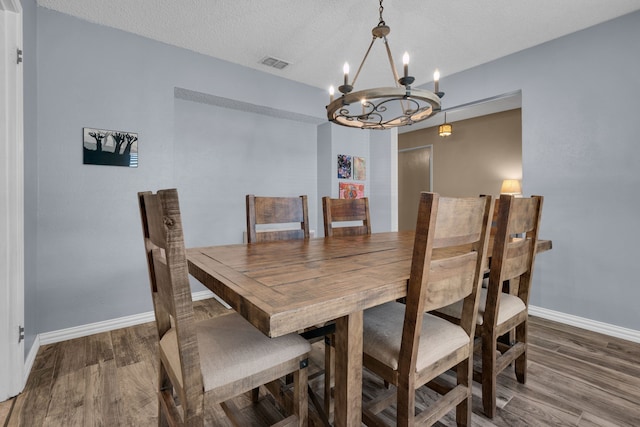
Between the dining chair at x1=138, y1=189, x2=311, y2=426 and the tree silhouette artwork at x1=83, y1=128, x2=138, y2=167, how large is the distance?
177 centimetres

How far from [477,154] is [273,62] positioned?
3541 mm

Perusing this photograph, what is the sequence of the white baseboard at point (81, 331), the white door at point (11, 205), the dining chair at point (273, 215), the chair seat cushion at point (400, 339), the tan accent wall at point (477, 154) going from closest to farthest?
the chair seat cushion at point (400, 339) → the white door at point (11, 205) → the dining chair at point (273, 215) → the white baseboard at point (81, 331) → the tan accent wall at point (477, 154)

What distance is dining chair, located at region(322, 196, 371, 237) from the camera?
7.29ft

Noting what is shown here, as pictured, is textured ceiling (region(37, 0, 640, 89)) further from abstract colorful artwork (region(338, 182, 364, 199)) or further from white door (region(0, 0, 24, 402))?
abstract colorful artwork (region(338, 182, 364, 199))

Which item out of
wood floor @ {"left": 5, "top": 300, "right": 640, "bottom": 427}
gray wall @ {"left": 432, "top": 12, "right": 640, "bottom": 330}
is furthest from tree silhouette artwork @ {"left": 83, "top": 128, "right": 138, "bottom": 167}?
gray wall @ {"left": 432, "top": 12, "right": 640, "bottom": 330}

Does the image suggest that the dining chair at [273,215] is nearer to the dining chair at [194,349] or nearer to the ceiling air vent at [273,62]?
the dining chair at [194,349]

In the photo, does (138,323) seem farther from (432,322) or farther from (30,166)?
(432,322)

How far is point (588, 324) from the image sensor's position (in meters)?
2.46

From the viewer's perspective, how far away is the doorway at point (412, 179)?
5617mm

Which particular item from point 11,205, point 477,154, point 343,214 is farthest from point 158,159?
point 477,154

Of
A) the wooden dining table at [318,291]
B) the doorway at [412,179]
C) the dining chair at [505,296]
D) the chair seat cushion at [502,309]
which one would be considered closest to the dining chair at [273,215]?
the wooden dining table at [318,291]

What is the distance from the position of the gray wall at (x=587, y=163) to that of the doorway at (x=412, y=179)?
2.71m

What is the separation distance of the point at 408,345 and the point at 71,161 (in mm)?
2679

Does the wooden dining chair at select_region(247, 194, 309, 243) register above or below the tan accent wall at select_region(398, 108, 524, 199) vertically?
below
